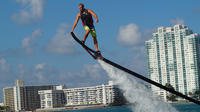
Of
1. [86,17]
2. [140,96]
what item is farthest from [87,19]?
[140,96]

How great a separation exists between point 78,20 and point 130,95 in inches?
379

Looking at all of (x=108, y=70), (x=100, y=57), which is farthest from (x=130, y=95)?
(x=100, y=57)

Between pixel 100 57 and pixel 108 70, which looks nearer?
pixel 100 57

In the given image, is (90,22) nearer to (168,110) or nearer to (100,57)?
(100,57)

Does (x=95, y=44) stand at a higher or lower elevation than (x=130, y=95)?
higher

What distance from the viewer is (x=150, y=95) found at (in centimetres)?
2770

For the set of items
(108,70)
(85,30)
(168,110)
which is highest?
(85,30)

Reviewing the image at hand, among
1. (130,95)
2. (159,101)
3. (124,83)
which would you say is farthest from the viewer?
(159,101)

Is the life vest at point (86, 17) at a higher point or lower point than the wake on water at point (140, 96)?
higher

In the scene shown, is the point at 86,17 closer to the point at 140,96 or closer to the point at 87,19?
the point at 87,19

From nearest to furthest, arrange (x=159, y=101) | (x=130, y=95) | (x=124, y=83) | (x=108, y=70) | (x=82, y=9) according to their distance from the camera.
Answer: (x=82, y=9) → (x=108, y=70) → (x=124, y=83) → (x=130, y=95) → (x=159, y=101)

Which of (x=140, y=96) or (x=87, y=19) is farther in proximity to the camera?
(x=140, y=96)

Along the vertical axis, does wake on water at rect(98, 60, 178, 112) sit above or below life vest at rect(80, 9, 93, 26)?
below

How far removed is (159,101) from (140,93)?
1.77 meters
